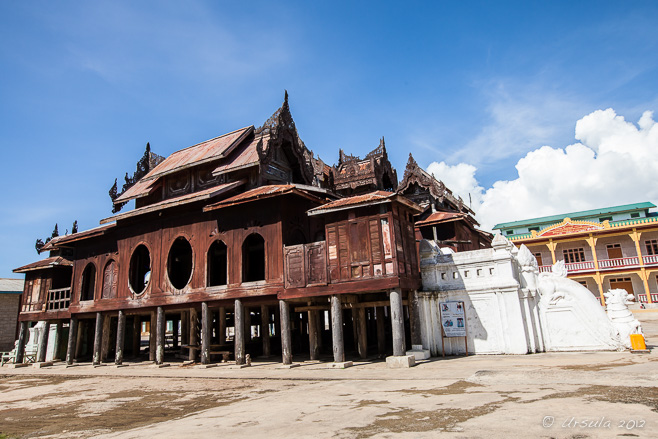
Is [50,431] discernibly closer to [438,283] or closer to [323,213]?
[323,213]

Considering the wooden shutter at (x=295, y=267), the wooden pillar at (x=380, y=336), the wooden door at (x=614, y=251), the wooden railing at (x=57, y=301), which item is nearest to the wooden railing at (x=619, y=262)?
the wooden door at (x=614, y=251)

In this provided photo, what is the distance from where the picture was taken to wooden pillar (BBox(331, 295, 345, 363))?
1316 centimetres

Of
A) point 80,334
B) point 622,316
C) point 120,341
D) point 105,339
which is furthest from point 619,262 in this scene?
point 80,334

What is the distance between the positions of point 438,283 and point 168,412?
31.2ft

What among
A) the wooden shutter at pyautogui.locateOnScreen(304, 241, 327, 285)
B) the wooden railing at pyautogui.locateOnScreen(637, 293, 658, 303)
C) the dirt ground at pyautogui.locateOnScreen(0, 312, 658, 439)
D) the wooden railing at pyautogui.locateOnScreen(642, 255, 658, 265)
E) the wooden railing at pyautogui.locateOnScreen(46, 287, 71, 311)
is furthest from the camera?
the wooden railing at pyautogui.locateOnScreen(642, 255, 658, 265)

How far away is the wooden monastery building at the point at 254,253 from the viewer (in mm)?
13758

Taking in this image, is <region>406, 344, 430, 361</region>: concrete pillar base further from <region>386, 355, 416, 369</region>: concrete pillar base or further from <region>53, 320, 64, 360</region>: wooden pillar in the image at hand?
<region>53, 320, 64, 360</region>: wooden pillar

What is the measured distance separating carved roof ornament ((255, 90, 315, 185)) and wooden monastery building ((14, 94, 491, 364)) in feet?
0.17

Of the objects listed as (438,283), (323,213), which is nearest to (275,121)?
(323,213)

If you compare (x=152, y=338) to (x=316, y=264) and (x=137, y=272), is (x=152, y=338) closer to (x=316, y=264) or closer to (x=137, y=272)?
(x=137, y=272)

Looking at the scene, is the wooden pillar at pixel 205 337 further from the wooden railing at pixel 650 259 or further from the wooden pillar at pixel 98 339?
the wooden railing at pixel 650 259

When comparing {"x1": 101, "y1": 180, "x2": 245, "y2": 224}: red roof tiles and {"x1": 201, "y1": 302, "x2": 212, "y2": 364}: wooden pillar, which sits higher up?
{"x1": 101, "y1": 180, "x2": 245, "y2": 224}: red roof tiles

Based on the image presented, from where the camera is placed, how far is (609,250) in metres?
36.6

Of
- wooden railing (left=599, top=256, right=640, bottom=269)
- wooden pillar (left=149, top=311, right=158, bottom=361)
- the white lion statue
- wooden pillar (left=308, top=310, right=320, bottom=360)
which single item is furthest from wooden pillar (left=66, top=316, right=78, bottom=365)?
wooden railing (left=599, top=256, right=640, bottom=269)
